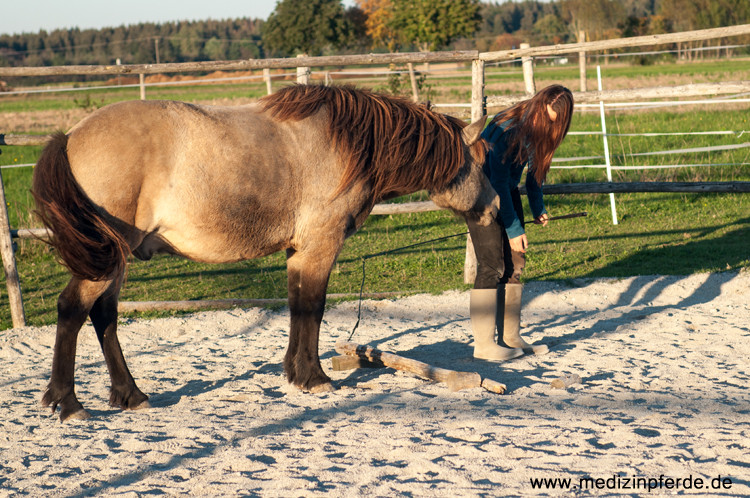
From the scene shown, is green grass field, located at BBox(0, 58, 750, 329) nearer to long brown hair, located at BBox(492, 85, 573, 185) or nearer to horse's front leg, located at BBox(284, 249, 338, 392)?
long brown hair, located at BBox(492, 85, 573, 185)

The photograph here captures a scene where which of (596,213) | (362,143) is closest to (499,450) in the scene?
(362,143)

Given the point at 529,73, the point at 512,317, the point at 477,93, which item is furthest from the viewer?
the point at 529,73

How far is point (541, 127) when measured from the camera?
4.47m

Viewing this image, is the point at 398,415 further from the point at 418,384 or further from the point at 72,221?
the point at 72,221

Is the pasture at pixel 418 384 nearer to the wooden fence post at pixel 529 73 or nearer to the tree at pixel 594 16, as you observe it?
the wooden fence post at pixel 529 73

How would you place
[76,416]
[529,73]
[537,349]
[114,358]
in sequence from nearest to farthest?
[76,416] < [114,358] < [537,349] < [529,73]

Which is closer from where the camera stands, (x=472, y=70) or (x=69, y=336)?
(x=69, y=336)

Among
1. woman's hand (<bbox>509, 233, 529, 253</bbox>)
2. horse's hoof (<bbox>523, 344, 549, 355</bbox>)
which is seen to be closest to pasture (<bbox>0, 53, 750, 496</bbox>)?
horse's hoof (<bbox>523, 344, 549, 355</bbox>)

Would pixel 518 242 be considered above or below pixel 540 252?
above

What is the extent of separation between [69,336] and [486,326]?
8.14 feet

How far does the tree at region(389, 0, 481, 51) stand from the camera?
106 feet

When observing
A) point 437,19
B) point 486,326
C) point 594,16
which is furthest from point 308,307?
point 594,16

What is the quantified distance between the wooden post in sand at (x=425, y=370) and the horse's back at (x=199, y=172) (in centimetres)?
94

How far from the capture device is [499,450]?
3.09 meters
